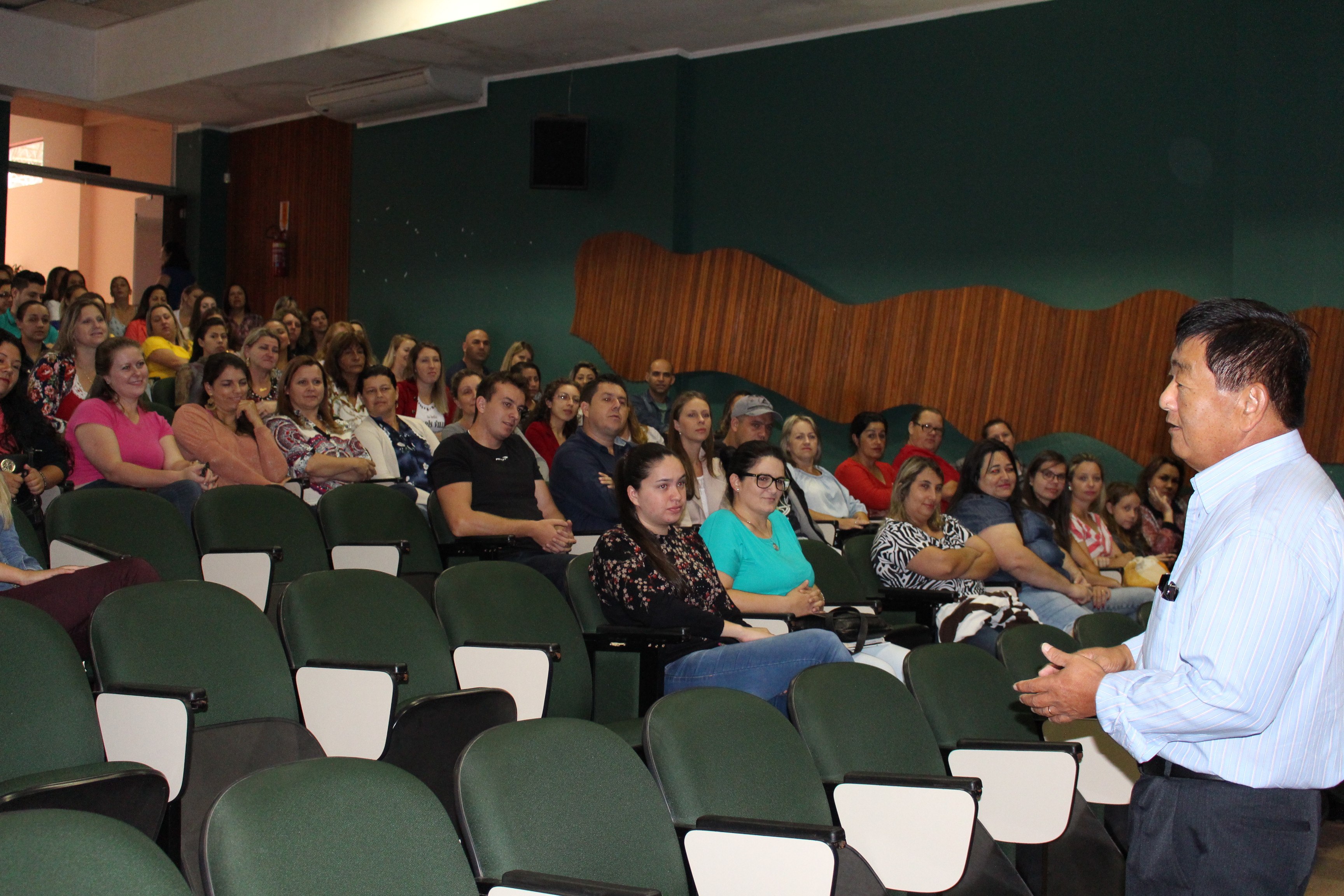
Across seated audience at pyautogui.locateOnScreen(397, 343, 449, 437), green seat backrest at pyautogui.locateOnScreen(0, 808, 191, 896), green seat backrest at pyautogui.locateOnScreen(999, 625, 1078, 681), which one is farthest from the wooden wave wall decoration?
green seat backrest at pyautogui.locateOnScreen(0, 808, 191, 896)

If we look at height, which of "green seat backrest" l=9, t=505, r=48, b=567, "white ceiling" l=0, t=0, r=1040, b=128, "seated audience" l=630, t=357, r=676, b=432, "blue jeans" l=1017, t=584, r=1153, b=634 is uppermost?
"white ceiling" l=0, t=0, r=1040, b=128

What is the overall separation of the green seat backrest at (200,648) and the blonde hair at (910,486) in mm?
2365

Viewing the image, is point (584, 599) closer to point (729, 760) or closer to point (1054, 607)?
point (729, 760)

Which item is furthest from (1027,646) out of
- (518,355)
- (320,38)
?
(320,38)

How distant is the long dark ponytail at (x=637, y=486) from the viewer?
3102mm

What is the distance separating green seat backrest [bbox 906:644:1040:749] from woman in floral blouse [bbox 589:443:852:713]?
0.80 ft

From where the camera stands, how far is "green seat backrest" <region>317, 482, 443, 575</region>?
382 cm

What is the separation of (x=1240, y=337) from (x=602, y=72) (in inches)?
254

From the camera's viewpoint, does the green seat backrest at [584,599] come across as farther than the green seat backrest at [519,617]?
A: Yes

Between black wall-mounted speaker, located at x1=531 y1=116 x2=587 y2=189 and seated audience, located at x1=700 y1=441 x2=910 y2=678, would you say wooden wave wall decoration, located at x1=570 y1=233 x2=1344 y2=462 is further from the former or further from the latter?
seated audience, located at x1=700 y1=441 x2=910 y2=678

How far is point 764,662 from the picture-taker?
2822 mm

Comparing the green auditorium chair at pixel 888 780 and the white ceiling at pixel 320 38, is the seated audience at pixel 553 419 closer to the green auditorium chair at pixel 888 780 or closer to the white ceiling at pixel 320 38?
the white ceiling at pixel 320 38

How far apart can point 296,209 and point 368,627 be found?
745 centimetres

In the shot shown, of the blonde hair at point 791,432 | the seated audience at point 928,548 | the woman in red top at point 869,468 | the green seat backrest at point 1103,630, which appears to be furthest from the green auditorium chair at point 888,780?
the woman in red top at point 869,468
